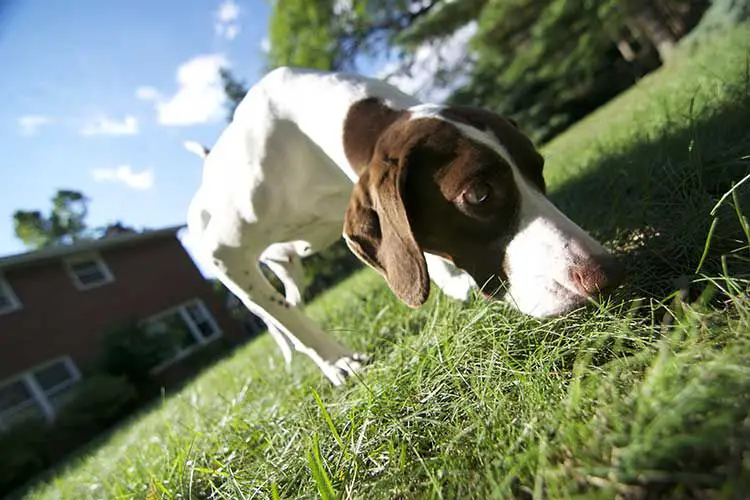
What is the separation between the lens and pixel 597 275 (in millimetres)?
1720

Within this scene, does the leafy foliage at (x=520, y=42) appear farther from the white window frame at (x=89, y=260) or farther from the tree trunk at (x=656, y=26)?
the white window frame at (x=89, y=260)

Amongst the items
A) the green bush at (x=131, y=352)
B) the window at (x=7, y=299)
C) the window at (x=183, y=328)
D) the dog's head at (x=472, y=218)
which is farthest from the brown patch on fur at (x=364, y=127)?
the window at (x=7, y=299)

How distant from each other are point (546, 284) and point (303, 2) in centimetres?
1986

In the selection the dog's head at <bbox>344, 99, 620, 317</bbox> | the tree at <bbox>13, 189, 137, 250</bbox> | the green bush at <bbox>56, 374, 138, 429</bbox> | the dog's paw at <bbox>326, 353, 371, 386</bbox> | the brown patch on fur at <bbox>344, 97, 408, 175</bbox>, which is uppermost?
the tree at <bbox>13, 189, 137, 250</bbox>

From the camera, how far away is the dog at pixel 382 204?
1942 millimetres

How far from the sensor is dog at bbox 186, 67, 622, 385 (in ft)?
6.37

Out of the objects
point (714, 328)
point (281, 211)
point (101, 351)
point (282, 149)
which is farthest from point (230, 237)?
point (101, 351)

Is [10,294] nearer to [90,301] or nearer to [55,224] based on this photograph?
[90,301]

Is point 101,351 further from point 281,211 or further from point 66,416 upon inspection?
point 281,211

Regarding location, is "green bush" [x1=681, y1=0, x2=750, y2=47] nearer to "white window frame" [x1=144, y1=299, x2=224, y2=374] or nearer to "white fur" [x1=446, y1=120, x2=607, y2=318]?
"white fur" [x1=446, y1=120, x2=607, y2=318]

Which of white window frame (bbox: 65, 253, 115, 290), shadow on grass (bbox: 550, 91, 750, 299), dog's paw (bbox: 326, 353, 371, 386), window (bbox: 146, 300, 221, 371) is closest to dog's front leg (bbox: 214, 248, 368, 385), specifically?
dog's paw (bbox: 326, 353, 371, 386)

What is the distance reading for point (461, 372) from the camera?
179cm

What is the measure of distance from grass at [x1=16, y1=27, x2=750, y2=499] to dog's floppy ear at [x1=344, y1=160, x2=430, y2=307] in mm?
272

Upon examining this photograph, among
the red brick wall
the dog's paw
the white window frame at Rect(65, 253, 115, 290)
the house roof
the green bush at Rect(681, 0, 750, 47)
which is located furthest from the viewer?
the white window frame at Rect(65, 253, 115, 290)
